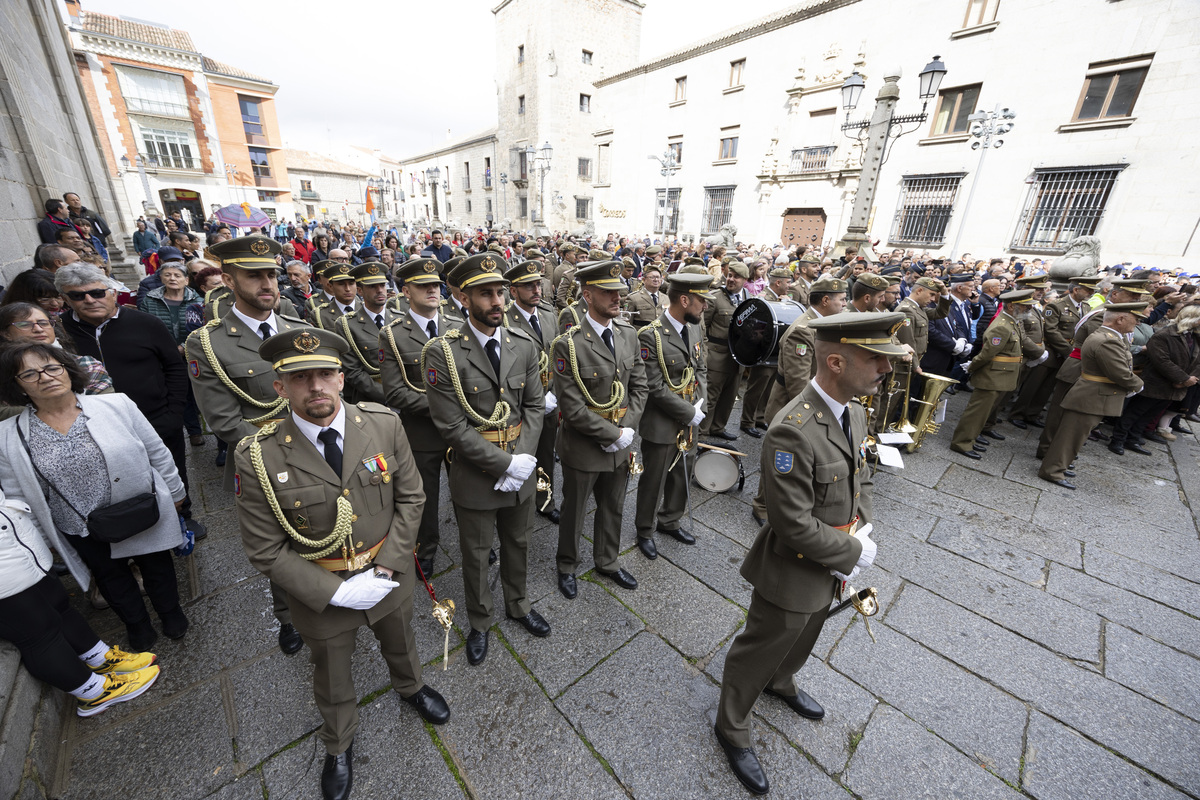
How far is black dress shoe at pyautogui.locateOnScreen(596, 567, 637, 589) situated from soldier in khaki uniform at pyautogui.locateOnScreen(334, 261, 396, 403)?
2.55m

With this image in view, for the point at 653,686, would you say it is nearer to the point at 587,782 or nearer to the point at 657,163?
the point at 587,782

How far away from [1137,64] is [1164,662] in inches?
759

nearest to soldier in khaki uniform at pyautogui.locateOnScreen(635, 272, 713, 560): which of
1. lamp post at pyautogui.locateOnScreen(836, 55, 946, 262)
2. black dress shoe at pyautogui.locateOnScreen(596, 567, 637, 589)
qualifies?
black dress shoe at pyautogui.locateOnScreen(596, 567, 637, 589)

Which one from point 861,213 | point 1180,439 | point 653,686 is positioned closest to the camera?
point 653,686

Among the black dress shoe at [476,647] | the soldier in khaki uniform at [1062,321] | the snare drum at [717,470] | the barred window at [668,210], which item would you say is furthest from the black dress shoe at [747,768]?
the barred window at [668,210]

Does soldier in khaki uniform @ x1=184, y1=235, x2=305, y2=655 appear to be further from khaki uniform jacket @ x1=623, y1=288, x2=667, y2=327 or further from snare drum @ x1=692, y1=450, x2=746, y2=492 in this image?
khaki uniform jacket @ x1=623, y1=288, x2=667, y2=327

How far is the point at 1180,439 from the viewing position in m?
7.32

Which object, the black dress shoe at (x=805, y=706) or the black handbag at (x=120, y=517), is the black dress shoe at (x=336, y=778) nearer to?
the black handbag at (x=120, y=517)

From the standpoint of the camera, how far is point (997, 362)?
19.6 feet

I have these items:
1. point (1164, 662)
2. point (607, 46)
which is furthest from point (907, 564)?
point (607, 46)

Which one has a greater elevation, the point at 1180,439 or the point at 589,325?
the point at 589,325

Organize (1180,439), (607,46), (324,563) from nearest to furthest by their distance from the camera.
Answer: (324,563)
(1180,439)
(607,46)

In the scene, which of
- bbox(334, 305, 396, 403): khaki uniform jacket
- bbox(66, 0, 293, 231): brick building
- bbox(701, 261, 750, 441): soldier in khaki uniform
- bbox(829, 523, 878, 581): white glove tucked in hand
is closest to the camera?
bbox(829, 523, 878, 581): white glove tucked in hand

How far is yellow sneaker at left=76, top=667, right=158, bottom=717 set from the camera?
2551 mm
